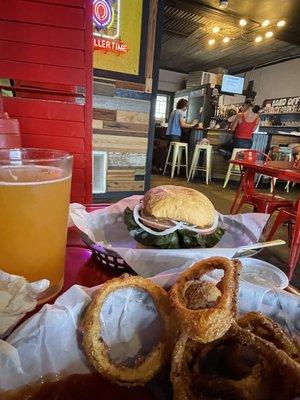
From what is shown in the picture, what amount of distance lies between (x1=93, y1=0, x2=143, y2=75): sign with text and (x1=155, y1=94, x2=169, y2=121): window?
983 cm

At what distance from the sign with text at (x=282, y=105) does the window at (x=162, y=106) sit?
4.86m

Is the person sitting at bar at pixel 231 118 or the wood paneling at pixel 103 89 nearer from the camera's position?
the wood paneling at pixel 103 89

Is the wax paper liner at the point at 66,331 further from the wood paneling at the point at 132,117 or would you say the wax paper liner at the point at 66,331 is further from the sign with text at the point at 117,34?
the sign with text at the point at 117,34

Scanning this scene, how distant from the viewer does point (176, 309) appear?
42 centimetres

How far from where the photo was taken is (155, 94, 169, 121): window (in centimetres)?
1343

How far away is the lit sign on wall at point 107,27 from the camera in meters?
3.49

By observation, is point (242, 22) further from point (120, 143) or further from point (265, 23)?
point (120, 143)

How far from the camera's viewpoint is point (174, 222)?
83 centimetres

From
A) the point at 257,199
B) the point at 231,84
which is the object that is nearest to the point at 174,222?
the point at 257,199

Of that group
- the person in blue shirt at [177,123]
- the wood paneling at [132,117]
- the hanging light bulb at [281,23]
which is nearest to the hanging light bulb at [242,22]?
the hanging light bulb at [281,23]

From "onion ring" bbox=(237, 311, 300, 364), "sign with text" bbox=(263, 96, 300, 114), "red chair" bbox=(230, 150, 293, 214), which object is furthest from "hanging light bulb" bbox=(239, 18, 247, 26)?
"onion ring" bbox=(237, 311, 300, 364)

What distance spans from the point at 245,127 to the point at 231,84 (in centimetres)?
515

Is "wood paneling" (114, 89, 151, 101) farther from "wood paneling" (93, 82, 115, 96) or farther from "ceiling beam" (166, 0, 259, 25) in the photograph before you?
"ceiling beam" (166, 0, 259, 25)

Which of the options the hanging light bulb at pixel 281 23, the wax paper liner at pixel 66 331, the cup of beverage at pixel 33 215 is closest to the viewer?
the wax paper liner at pixel 66 331
